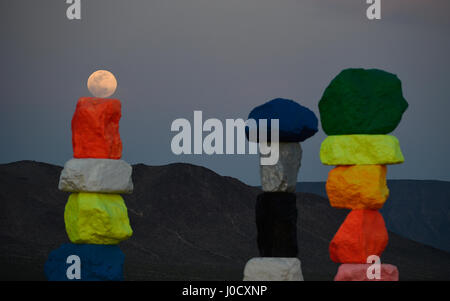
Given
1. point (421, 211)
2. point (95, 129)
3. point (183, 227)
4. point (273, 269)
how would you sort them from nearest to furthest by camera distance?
point (273, 269) < point (95, 129) < point (183, 227) < point (421, 211)

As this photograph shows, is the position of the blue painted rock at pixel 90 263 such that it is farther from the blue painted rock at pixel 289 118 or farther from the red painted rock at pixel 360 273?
the red painted rock at pixel 360 273

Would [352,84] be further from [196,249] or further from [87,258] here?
[196,249]

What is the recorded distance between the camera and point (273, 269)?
1738 centimetres

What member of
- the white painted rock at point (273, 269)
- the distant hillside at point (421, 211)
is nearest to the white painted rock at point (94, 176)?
the white painted rock at point (273, 269)

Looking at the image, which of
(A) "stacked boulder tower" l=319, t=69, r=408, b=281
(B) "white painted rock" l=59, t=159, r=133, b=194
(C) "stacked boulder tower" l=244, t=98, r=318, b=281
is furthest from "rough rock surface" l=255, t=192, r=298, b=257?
(B) "white painted rock" l=59, t=159, r=133, b=194

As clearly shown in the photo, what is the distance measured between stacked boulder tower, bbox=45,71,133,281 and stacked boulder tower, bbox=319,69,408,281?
453cm

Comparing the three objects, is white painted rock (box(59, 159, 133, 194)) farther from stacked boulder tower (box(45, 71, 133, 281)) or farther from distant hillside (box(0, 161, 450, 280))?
distant hillside (box(0, 161, 450, 280))

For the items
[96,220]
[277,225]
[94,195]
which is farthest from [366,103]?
[96,220]

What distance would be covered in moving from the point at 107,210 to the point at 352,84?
5814mm

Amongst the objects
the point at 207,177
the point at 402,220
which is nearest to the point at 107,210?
the point at 207,177

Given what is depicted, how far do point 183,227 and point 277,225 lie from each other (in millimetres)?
16653

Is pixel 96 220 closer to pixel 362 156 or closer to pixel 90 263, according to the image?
pixel 90 263

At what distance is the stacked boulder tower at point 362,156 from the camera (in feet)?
57.2

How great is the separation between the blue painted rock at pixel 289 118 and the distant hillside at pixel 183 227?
35.9 ft
